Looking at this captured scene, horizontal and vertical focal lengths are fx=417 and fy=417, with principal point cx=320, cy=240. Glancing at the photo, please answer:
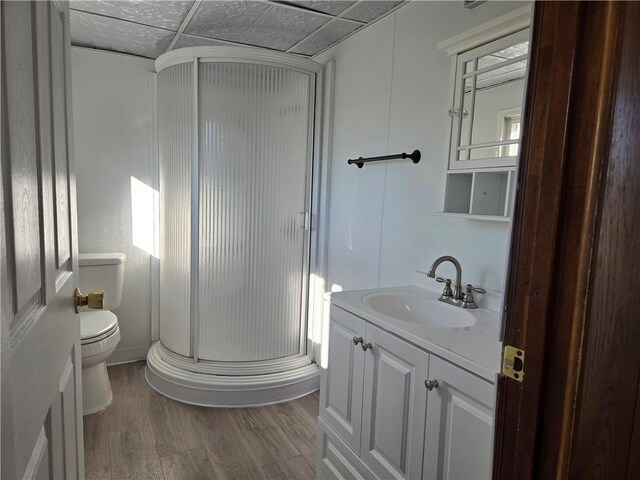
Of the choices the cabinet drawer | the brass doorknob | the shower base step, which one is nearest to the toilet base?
the shower base step

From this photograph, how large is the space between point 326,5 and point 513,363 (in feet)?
6.43

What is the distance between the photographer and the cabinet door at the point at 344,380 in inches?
63.6

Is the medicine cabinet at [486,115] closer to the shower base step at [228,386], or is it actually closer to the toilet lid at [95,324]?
the shower base step at [228,386]

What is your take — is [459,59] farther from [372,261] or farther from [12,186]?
[12,186]

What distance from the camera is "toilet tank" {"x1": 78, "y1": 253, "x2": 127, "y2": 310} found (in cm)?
264

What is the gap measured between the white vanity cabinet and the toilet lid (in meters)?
1.35

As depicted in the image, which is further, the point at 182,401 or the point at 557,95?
the point at 182,401

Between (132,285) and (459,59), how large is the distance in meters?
2.58

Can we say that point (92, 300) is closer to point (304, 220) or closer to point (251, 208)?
point (251, 208)

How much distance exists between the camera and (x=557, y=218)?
0.59 meters

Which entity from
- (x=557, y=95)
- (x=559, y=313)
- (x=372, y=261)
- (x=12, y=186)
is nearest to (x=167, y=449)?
(x=372, y=261)

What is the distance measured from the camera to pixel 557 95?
1.90 ft

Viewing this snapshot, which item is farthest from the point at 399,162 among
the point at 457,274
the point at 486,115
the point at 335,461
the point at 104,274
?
the point at 104,274

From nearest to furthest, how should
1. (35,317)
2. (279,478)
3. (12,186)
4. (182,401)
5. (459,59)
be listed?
(12,186)
(35,317)
(459,59)
(279,478)
(182,401)
